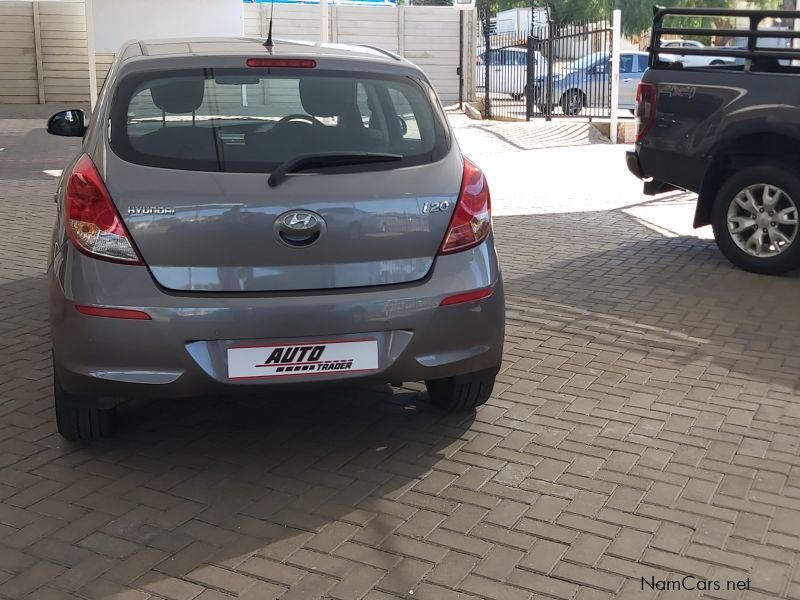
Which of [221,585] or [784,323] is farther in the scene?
[784,323]

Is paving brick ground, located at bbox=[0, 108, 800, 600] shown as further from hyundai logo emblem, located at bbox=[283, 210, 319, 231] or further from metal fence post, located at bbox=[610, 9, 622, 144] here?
metal fence post, located at bbox=[610, 9, 622, 144]

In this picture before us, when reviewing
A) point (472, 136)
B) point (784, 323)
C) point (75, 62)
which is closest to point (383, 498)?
point (784, 323)

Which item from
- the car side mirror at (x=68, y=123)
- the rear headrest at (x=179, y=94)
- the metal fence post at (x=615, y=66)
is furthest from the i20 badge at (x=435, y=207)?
the metal fence post at (x=615, y=66)

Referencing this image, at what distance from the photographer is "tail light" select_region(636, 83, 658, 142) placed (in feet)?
26.9

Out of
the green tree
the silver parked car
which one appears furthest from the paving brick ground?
the green tree

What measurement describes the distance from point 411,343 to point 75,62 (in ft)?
81.4

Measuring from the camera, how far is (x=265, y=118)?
14.1ft

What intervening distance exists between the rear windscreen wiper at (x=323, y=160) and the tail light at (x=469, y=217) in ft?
1.00

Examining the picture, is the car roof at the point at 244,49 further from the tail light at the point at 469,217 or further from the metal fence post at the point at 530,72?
the metal fence post at the point at 530,72

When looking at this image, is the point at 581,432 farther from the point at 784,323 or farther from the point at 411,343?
the point at 784,323

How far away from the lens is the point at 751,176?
25.0 ft

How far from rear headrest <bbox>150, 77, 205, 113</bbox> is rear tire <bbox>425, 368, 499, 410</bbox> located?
1.53 meters

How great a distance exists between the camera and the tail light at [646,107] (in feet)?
26.9

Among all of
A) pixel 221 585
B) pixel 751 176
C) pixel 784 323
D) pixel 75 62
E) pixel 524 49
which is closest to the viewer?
pixel 221 585
